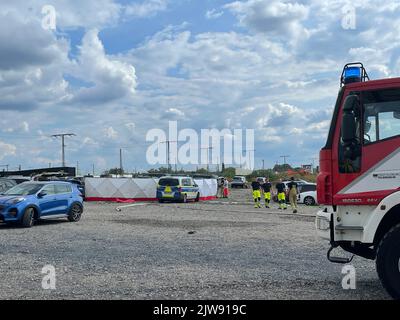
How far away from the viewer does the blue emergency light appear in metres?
8.08

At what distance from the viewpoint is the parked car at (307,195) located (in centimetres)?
3375

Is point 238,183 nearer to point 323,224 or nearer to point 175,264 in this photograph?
point 175,264

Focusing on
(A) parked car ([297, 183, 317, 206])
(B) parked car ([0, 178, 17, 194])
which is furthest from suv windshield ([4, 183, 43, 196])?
(A) parked car ([297, 183, 317, 206])

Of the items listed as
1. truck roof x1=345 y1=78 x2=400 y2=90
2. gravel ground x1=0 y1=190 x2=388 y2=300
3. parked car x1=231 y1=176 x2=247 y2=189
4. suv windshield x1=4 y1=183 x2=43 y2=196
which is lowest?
gravel ground x1=0 y1=190 x2=388 y2=300

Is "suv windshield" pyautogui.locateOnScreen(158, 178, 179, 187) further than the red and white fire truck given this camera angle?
Yes

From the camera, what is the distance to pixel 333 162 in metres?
7.80

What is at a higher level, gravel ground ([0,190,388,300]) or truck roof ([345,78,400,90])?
truck roof ([345,78,400,90])

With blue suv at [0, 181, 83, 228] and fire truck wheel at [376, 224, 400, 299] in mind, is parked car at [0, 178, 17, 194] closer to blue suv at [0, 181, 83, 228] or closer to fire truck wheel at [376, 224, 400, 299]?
blue suv at [0, 181, 83, 228]

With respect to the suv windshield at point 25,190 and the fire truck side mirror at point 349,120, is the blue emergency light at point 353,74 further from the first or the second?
the suv windshield at point 25,190

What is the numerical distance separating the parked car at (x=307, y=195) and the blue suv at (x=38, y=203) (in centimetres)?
1857

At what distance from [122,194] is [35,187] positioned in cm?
1811
